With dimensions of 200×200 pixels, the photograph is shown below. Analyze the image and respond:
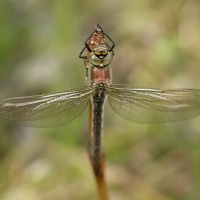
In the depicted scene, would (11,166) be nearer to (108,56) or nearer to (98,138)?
(98,138)

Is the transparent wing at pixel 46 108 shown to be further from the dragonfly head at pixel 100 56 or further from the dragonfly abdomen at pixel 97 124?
the dragonfly head at pixel 100 56

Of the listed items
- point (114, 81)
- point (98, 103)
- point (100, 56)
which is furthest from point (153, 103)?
point (114, 81)

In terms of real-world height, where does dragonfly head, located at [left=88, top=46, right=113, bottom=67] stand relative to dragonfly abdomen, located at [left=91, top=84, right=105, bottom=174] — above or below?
above

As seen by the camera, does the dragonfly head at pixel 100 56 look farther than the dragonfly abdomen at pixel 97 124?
No

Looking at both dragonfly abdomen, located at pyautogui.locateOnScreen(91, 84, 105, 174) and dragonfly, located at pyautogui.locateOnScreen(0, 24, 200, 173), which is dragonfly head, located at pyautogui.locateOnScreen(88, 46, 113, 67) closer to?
dragonfly, located at pyautogui.locateOnScreen(0, 24, 200, 173)

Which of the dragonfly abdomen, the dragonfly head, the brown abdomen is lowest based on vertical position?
the dragonfly abdomen

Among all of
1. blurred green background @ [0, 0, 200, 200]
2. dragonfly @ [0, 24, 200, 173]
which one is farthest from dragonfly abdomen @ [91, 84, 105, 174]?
blurred green background @ [0, 0, 200, 200]

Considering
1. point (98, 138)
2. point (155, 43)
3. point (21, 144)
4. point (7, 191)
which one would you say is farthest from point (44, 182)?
point (155, 43)

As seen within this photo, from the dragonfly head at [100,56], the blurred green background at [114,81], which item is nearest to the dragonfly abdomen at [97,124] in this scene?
the dragonfly head at [100,56]
